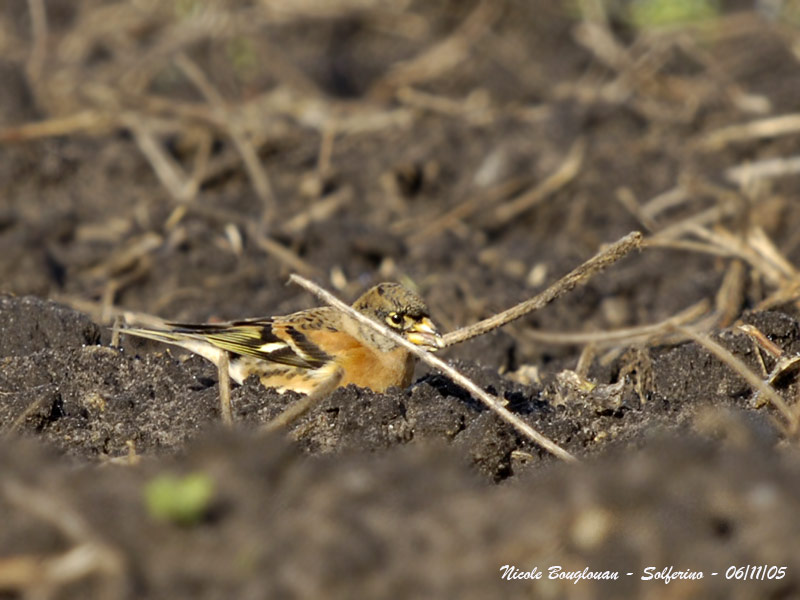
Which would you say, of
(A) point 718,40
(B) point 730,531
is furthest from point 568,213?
(B) point 730,531

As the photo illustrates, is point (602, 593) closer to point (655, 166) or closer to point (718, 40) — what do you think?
point (655, 166)

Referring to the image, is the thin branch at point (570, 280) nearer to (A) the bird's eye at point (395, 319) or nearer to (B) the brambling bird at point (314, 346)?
(B) the brambling bird at point (314, 346)

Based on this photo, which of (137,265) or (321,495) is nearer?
(321,495)

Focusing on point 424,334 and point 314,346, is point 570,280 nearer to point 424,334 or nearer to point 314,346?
point 424,334

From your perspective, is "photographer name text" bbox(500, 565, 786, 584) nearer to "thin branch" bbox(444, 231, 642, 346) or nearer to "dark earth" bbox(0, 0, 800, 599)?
"dark earth" bbox(0, 0, 800, 599)

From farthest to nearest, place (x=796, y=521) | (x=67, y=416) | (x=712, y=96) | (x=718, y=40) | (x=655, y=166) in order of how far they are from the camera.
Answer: (x=718, y=40) < (x=712, y=96) < (x=655, y=166) < (x=67, y=416) < (x=796, y=521)

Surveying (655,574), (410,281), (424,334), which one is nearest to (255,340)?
(424,334)

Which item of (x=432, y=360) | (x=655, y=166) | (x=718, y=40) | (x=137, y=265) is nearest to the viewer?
(x=432, y=360)
